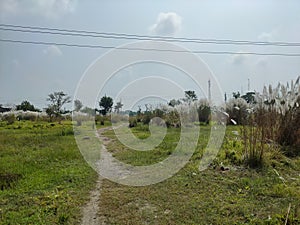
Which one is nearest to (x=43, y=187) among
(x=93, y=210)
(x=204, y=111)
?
(x=93, y=210)

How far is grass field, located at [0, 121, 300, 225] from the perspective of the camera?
129 inches

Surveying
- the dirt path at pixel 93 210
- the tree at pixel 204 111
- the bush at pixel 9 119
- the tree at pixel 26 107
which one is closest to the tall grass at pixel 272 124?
the dirt path at pixel 93 210

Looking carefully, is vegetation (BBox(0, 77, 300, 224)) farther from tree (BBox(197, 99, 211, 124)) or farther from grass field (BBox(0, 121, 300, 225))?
tree (BBox(197, 99, 211, 124))

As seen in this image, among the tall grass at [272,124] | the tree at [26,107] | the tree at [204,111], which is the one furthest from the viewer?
the tree at [26,107]

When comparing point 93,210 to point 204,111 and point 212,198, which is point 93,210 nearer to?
point 212,198

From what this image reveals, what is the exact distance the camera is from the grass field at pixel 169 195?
3.27 metres

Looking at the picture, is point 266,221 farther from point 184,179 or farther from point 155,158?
point 155,158

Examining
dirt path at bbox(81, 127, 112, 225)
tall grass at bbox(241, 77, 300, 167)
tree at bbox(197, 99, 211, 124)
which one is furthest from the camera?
tree at bbox(197, 99, 211, 124)

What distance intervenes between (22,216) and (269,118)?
5281 mm

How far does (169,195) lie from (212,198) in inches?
22.5

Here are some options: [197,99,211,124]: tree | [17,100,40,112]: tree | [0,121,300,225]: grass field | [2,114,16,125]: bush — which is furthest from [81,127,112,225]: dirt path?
[17,100,40,112]: tree

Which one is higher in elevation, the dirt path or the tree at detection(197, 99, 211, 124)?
the tree at detection(197, 99, 211, 124)

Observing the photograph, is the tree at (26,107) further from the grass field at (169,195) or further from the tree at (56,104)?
the grass field at (169,195)

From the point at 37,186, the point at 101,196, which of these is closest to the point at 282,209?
the point at 101,196
